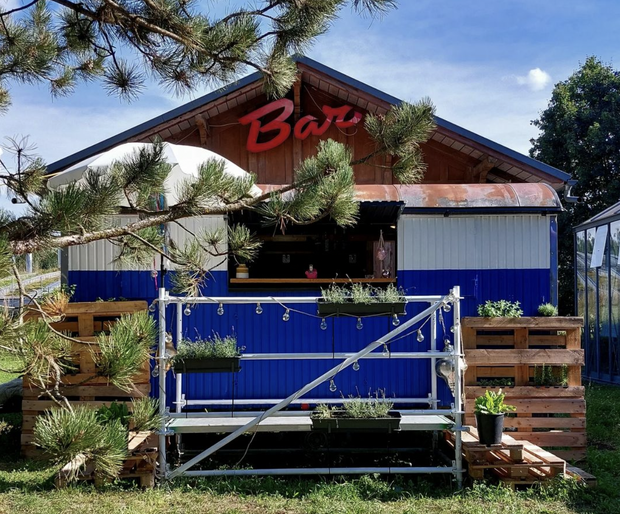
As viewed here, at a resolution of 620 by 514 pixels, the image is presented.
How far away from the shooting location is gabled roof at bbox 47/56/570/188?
8328mm

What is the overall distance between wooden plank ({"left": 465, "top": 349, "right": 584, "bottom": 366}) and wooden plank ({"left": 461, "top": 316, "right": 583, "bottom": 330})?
27 cm

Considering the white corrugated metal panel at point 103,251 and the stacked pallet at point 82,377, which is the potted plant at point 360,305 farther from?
the stacked pallet at point 82,377

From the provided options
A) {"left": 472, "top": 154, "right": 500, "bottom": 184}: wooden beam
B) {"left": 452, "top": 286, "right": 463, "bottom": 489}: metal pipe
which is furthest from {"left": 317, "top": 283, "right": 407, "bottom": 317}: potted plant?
{"left": 472, "top": 154, "right": 500, "bottom": 184}: wooden beam

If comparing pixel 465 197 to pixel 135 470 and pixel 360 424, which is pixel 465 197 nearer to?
pixel 360 424

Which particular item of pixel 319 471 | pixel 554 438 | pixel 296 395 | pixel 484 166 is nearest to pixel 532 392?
pixel 554 438

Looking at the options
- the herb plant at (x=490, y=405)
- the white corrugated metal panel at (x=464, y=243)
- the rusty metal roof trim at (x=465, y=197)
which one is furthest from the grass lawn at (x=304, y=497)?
the rusty metal roof trim at (x=465, y=197)

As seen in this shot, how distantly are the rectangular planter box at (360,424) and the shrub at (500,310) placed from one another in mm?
2009

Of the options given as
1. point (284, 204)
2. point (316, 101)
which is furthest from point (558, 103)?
point (284, 204)

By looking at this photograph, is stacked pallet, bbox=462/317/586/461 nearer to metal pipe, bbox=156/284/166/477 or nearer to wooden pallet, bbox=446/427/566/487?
wooden pallet, bbox=446/427/566/487

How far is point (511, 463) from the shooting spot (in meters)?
5.59

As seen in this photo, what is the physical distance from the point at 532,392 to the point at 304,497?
2.91 metres

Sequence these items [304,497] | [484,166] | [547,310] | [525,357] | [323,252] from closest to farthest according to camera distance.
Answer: [304,497], [525,357], [547,310], [484,166], [323,252]

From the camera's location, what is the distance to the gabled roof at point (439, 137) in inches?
328

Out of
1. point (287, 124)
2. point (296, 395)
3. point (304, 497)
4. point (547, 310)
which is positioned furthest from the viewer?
point (287, 124)
